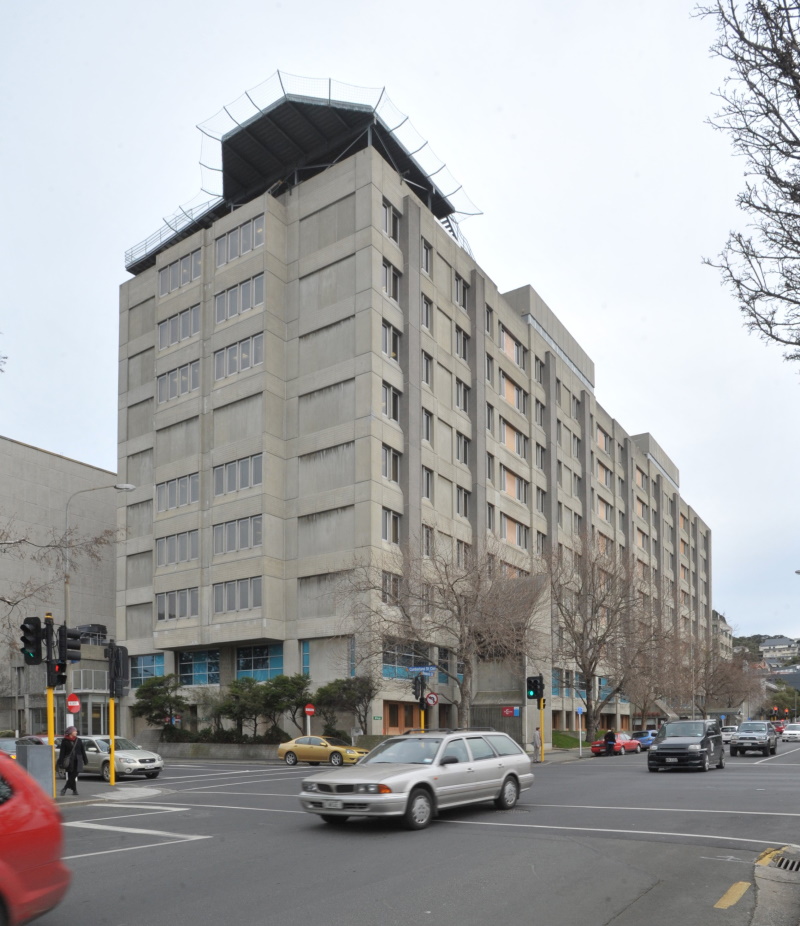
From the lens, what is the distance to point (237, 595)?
173 feet

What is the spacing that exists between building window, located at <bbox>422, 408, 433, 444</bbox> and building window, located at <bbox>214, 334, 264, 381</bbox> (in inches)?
372

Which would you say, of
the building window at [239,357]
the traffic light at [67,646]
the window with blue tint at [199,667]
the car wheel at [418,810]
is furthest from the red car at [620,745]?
the car wheel at [418,810]

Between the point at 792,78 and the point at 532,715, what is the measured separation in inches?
2093

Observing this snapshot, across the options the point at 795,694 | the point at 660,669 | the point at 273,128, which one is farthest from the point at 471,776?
the point at 795,694

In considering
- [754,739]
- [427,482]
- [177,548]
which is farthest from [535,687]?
[177,548]

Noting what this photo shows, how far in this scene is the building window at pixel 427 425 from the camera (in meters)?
54.8

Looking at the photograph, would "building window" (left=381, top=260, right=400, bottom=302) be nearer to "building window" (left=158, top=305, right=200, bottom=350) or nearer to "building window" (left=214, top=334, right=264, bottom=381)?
"building window" (left=214, top=334, right=264, bottom=381)

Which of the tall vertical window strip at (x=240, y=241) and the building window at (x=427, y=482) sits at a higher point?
the tall vertical window strip at (x=240, y=241)

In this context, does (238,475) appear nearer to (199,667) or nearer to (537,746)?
(199,667)

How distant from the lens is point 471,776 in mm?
15703

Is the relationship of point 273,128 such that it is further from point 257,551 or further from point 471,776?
point 471,776

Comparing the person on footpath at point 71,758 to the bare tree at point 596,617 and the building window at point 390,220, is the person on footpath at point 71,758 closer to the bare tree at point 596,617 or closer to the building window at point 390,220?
the bare tree at point 596,617

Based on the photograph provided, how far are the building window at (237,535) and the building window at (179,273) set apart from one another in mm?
15644

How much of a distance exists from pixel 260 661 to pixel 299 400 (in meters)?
14.4
